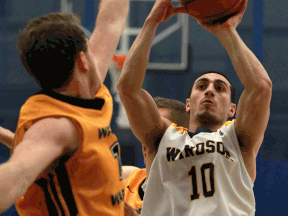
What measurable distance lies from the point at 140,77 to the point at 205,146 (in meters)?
0.58

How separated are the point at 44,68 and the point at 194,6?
1118mm

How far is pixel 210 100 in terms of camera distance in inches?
99.1

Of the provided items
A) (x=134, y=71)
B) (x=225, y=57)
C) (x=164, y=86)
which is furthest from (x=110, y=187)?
(x=225, y=57)

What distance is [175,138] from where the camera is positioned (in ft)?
7.74

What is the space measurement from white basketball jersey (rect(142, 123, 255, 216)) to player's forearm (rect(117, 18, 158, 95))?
1.41 feet

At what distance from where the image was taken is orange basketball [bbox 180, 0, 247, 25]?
82.7 inches

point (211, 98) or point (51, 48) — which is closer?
point (51, 48)

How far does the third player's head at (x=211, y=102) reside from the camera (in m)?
2.51

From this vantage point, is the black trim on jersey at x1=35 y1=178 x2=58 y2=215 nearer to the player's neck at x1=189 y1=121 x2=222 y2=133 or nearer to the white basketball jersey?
the white basketball jersey

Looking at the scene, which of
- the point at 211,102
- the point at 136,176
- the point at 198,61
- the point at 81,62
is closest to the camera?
the point at 81,62

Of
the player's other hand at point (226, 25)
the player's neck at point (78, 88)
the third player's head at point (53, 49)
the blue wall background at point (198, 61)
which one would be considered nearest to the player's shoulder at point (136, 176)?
the player's other hand at point (226, 25)

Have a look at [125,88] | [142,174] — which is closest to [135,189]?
[142,174]

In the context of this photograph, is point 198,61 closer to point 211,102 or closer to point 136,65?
point 211,102

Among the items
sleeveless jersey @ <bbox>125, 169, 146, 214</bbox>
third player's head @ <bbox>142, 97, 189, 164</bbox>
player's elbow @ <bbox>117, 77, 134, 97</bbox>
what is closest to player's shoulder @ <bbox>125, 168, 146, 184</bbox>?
sleeveless jersey @ <bbox>125, 169, 146, 214</bbox>
